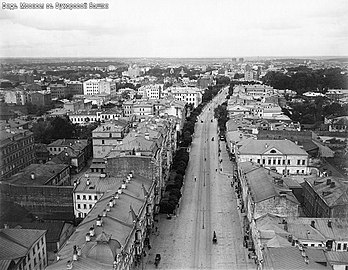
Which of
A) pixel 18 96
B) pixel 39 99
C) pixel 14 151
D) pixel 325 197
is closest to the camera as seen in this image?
pixel 325 197

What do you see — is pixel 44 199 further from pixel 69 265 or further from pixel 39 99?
pixel 39 99

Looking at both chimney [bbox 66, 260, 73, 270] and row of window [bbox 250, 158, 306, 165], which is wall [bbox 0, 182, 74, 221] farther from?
row of window [bbox 250, 158, 306, 165]

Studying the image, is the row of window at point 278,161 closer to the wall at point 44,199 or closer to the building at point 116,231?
the building at point 116,231

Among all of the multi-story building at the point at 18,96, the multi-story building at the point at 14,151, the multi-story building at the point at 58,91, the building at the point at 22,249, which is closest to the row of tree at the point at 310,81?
the multi-story building at the point at 58,91

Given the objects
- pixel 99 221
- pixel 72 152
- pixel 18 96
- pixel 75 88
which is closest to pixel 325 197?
pixel 99 221

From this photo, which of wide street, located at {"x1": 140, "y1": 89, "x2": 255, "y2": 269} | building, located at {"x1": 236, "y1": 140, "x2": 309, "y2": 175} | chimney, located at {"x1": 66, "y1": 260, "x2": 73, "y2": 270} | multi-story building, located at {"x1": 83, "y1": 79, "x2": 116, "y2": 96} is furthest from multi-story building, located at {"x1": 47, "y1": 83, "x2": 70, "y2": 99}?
chimney, located at {"x1": 66, "y1": 260, "x2": 73, "y2": 270}
